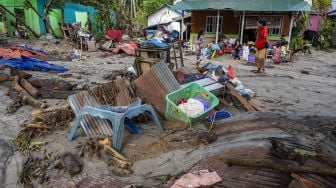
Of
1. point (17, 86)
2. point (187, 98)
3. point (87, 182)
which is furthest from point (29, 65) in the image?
point (87, 182)

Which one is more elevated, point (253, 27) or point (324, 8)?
point (324, 8)

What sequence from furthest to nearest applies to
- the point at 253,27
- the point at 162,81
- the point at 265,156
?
the point at 253,27 → the point at 162,81 → the point at 265,156

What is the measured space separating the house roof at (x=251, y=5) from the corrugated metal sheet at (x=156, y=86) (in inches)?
423

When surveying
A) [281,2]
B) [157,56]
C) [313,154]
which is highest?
[281,2]

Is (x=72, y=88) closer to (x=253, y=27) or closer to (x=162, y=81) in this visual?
(x=162, y=81)

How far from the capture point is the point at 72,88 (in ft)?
24.7

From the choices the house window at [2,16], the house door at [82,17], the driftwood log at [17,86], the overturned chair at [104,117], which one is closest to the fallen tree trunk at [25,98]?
the driftwood log at [17,86]

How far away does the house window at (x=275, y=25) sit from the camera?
1587cm

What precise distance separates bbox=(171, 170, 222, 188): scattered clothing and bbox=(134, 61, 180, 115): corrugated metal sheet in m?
2.45

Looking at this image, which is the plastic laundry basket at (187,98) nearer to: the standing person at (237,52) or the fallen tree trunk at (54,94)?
the fallen tree trunk at (54,94)

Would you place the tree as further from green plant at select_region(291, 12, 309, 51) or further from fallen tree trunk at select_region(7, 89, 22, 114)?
fallen tree trunk at select_region(7, 89, 22, 114)

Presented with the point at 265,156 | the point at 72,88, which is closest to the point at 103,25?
the point at 72,88

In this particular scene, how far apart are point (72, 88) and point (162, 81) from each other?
114 inches

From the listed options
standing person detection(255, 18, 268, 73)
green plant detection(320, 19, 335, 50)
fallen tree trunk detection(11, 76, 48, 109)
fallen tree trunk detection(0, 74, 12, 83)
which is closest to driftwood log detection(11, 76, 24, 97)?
fallen tree trunk detection(11, 76, 48, 109)
